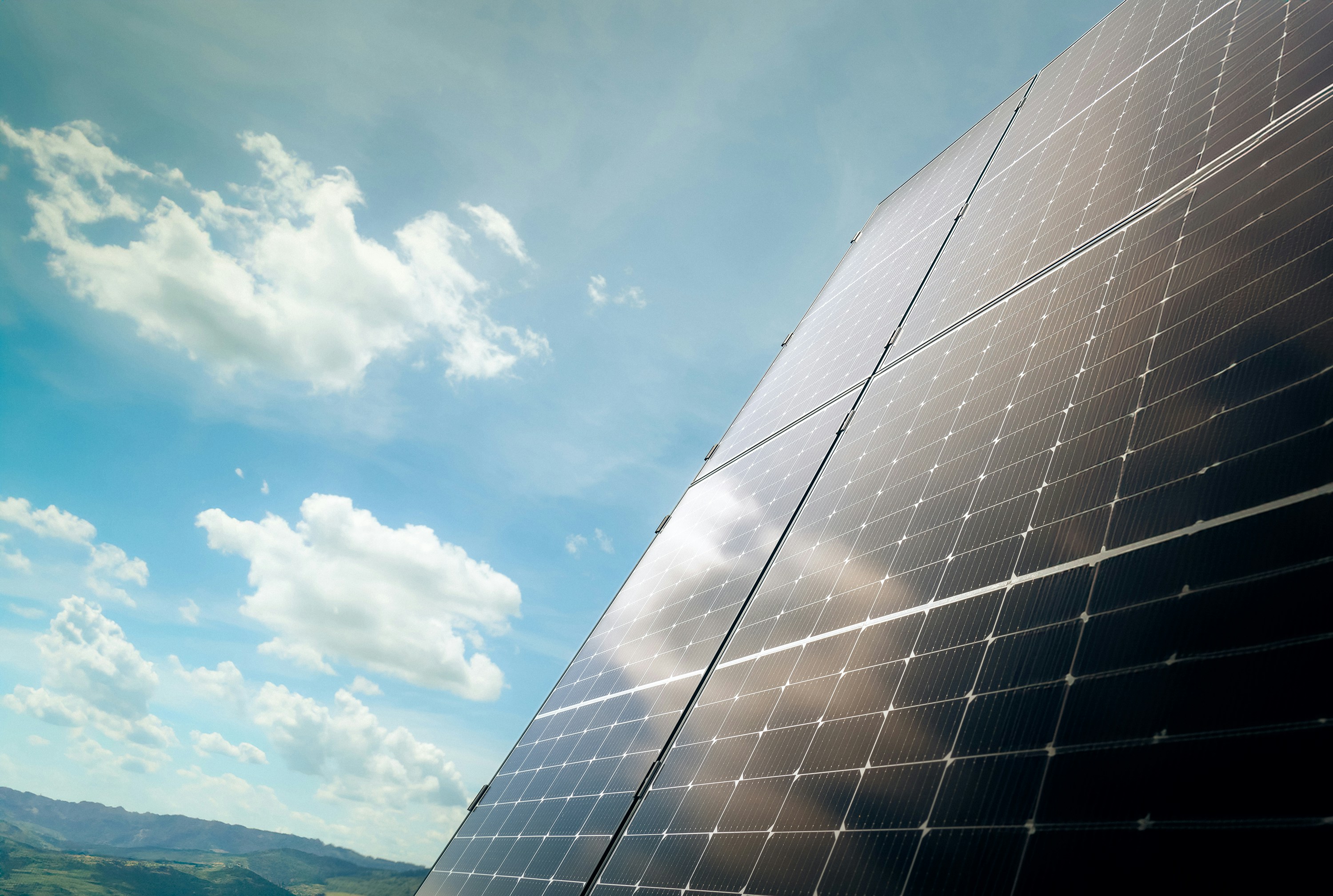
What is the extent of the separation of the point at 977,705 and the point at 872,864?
1529 mm

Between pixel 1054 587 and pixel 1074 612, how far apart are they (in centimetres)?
40

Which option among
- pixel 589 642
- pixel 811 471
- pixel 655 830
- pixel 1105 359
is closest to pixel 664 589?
pixel 589 642

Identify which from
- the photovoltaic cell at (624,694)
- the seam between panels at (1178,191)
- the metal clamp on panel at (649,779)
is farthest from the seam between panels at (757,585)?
the seam between panels at (1178,191)

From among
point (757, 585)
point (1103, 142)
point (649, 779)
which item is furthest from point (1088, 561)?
point (1103, 142)

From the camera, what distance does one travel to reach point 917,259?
18.8 metres

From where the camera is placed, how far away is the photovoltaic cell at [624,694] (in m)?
11.2

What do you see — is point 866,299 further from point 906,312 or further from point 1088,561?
point 1088,561

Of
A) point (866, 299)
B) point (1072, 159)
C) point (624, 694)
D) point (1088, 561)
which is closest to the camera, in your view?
point (1088, 561)

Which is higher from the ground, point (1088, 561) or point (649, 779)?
point (1088, 561)

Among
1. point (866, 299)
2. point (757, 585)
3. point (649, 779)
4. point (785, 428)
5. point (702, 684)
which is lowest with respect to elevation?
point (649, 779)

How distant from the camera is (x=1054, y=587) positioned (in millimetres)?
6137

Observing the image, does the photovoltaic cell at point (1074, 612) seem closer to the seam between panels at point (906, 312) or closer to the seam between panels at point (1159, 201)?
the seam between panels at point (1159, 201)

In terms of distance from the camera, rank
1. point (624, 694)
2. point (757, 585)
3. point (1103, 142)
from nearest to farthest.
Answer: point (757, 585) → point (1103, 142) → point (624, 694)

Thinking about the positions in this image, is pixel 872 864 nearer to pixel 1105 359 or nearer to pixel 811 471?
pixel 1105 359
